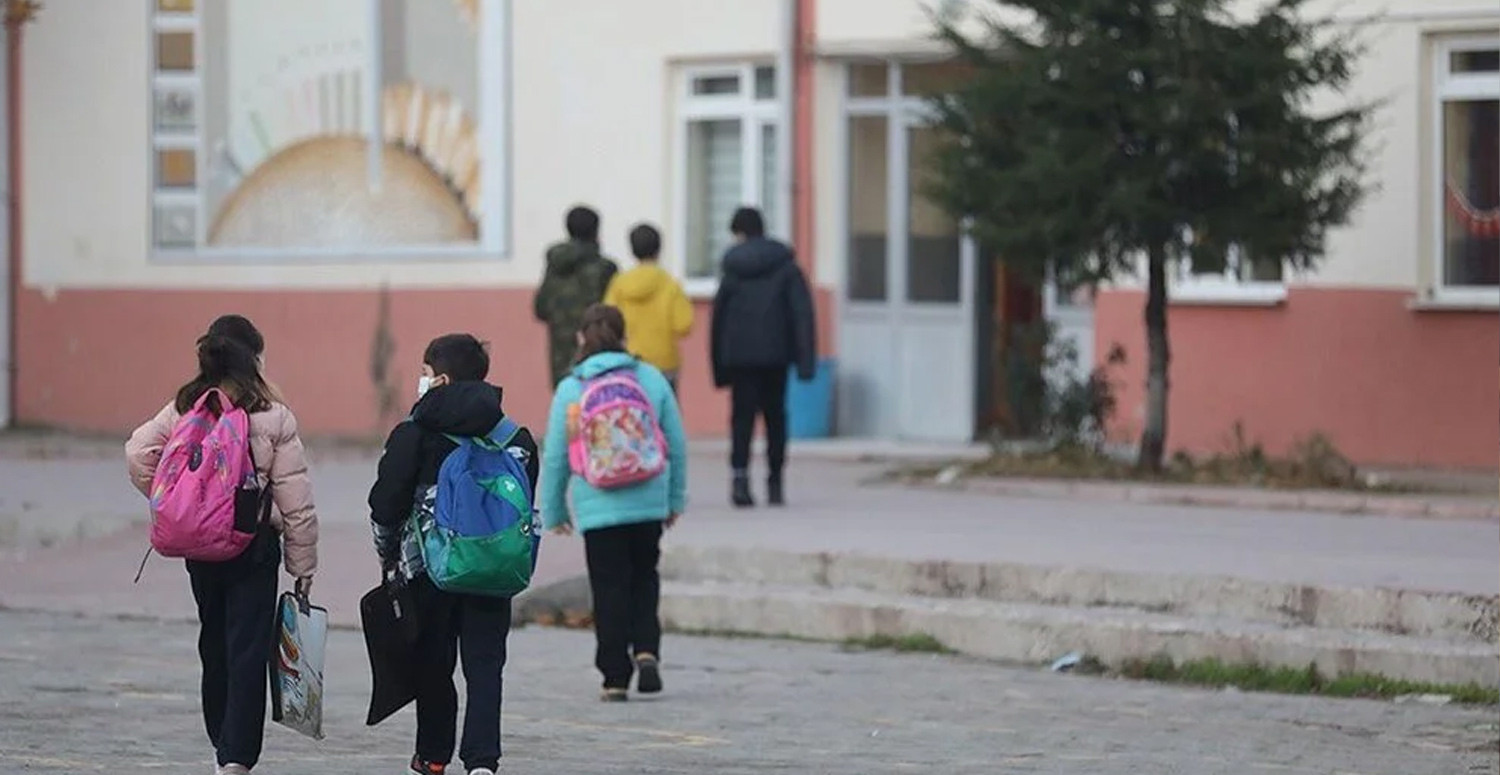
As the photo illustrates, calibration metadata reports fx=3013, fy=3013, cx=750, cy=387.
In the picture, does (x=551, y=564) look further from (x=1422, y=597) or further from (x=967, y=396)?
(x=967, y=396)

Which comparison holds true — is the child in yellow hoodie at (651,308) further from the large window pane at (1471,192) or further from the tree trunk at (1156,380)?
the large window pane at (1471,192)

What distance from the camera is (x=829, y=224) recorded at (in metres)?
23.6

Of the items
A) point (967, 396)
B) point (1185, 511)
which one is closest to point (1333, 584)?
point (1185, 511)

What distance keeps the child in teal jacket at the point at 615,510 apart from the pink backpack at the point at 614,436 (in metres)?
0.05

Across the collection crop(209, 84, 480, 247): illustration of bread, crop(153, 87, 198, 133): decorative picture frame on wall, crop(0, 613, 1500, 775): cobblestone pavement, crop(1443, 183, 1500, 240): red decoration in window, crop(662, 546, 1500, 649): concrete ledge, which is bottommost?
Answer: crop(0, 613, 1500, 775): cobblestone pavement

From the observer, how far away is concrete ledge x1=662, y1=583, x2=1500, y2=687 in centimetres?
1286

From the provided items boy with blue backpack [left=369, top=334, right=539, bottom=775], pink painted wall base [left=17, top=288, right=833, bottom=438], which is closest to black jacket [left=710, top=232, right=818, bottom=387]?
pink painted wall base [left=17, top=288, right=833, bottom=438]

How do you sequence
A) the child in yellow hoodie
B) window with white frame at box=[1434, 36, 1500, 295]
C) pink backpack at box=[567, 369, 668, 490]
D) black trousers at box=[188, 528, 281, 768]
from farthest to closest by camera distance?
window with white frame at box=[1434, 36, 1500, 295], the child in yellow hoodie, pink backpack at box=[567, 369, 668, 490], black trousers at box=[188, 528, 281, 768]

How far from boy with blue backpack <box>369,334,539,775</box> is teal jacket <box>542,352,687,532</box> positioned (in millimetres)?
2372

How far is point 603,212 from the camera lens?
2441cm

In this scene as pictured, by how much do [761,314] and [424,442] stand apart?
853cm

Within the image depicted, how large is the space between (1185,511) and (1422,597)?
4.73 meters

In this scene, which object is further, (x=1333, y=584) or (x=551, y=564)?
(x=551, y=564)

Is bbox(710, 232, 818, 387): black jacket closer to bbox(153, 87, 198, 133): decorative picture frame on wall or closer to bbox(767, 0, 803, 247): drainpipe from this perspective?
bbox(767, 0, 803, 247): drainpipe
